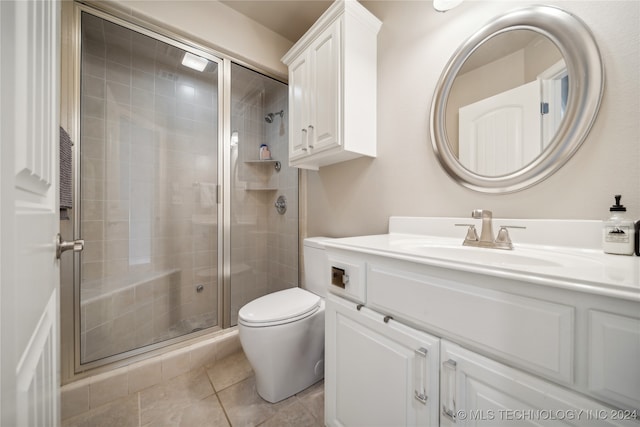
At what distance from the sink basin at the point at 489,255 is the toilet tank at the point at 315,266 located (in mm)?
698

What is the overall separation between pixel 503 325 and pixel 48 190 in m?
1.03

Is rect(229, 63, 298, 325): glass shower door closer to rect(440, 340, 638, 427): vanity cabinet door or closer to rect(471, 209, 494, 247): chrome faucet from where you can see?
rect(471, 209, 494, 247): chrome faucet

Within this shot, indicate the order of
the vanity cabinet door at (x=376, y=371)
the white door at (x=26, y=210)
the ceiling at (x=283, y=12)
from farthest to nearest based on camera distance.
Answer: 1. the ceiling at (x=283, y=12)
2. the vanity cabinet door at (x=376, y=371)
3. the white door at (x=26, y=210)

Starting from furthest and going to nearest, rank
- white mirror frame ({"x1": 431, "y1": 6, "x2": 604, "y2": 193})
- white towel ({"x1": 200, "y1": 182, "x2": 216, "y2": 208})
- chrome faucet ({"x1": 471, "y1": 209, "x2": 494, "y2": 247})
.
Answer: white towel ({"x1": 200, "y1": 182, "x2": 216, "y2": 208}) → chrome faucet ({"x1": 471, "y1": 209, "x2": 494, "y2": 247}) → white mirror frame ({"x1": 431, "y1": 6, "x2": 604, "y2": 193})

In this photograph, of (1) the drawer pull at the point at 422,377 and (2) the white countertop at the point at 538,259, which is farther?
(1) the drawer pull at the point at 422,377

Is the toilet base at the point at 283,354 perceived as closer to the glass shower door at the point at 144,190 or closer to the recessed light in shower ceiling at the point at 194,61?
the glass shower door at the point at 144,190

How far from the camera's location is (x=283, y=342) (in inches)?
47.5

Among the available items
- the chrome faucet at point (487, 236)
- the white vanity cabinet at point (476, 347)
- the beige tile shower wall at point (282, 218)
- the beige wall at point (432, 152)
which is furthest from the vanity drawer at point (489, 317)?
the beige tile shower wall at point (282, 218)

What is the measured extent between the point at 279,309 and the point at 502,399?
0.99m

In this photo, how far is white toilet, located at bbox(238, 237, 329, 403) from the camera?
3.89 ft

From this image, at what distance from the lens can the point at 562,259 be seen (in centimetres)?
69

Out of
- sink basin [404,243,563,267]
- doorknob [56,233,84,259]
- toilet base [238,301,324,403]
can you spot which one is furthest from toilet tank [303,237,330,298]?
doorknob [56,233,84,259]

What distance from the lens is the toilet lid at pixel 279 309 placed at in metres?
1.19

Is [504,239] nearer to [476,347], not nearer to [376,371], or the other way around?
[476,347]
